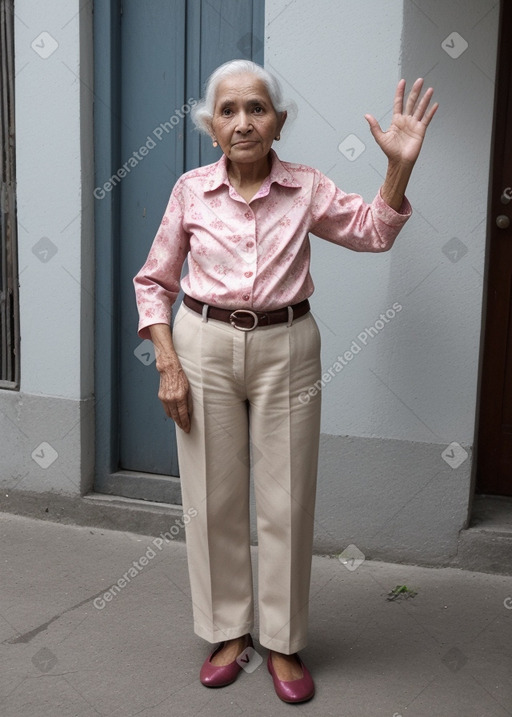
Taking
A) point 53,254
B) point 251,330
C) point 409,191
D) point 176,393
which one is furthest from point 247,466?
point 53,254

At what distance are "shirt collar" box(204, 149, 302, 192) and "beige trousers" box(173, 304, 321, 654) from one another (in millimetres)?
424

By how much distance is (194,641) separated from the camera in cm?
353

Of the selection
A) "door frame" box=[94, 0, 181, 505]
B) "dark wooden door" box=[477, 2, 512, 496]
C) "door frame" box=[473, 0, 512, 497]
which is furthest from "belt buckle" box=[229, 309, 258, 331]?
Result: "door frame" box=[94, 0, 181, 505]

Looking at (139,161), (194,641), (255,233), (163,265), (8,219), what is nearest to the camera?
(255,233)

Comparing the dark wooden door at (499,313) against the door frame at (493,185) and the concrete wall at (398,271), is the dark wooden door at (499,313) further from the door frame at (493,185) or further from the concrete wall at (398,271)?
the concrete wall at (398,271)

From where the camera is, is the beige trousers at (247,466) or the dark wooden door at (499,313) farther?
the dark wooden door at (499,313)

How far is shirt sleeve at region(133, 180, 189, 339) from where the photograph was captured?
301 centimetres

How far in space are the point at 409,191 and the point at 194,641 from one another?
2069 mm

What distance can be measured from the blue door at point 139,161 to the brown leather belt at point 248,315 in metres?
1.61

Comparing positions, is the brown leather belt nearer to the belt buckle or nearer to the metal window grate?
the belt buckle

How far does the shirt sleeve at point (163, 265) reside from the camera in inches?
119

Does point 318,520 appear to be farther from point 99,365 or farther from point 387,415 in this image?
point 99,365

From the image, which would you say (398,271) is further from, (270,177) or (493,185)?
(270,177)

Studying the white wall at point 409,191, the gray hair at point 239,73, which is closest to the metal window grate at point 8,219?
the white wall at point 409,191
